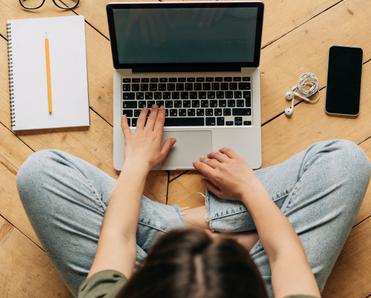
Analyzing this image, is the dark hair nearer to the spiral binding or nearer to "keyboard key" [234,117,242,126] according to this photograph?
"keyboard key" [234,117,242,126]

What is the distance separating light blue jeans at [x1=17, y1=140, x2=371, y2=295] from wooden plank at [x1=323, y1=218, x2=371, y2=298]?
10 cm

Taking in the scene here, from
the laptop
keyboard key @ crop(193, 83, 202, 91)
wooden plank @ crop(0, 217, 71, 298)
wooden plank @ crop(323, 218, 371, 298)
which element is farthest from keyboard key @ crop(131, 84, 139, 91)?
wooden plank @ crop(323, 218, 371, 298)

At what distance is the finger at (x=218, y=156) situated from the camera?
3.38 ft

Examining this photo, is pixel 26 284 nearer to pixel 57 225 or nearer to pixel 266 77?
pixel 57 225

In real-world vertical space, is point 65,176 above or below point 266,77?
below

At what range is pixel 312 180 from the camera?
3.17 ft

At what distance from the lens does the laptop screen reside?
3.02 ft

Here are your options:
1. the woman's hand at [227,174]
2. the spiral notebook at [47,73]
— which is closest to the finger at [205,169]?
the woman's hand at [227,174]

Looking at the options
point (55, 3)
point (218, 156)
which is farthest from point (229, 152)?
point (55, 3)

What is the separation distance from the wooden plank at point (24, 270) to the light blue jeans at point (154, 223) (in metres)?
0.10

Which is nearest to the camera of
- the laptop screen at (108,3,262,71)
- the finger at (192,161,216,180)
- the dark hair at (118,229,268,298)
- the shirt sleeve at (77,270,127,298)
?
the dark hair at (118,229,268,298)

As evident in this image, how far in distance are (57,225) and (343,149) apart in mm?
495

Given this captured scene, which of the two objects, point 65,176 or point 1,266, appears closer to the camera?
point 65,176

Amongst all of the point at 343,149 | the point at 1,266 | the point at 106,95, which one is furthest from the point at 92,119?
the point at 343,149
